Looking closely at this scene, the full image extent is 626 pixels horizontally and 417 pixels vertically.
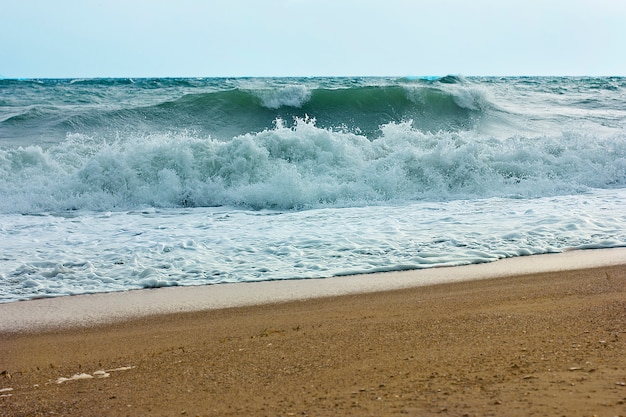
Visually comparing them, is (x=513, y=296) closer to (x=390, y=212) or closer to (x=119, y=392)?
(x=119, y=392)

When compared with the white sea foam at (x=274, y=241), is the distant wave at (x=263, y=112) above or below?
above

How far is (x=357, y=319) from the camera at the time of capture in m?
3.76

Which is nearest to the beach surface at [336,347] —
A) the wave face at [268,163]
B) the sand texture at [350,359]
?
the sand texture at [350,359]

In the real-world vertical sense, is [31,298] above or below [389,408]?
below

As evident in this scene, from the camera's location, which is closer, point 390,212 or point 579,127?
point 390,212

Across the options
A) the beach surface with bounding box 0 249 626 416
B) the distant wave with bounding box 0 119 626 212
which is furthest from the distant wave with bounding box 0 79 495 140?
the beach surface with bounding box 0 249 626 416

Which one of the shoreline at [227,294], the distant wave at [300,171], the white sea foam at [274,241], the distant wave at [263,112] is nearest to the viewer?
the shoreline at [227,294]

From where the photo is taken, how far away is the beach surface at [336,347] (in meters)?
2.41

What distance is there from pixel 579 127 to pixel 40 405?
17115mm

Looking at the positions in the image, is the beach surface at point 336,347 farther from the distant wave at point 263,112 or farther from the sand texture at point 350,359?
the distant wave at point 263,112

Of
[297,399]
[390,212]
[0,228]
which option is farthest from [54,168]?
[297,399]

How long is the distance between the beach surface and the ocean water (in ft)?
2.32

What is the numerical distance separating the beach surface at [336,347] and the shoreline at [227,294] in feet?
0.08

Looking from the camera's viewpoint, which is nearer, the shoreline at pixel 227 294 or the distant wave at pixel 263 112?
the shoreline at pixel 227 294
